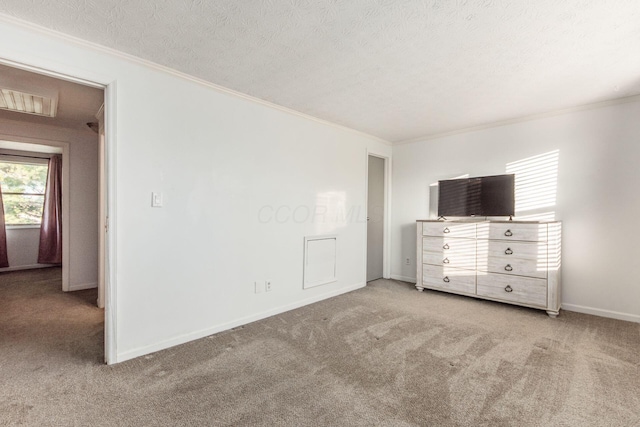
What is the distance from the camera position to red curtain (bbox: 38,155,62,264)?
18.6 ft

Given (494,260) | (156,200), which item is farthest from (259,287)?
(494,260)

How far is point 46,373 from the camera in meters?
2.03

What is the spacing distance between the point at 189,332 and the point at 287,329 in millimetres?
872

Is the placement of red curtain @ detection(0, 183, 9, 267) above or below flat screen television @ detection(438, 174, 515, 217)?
below

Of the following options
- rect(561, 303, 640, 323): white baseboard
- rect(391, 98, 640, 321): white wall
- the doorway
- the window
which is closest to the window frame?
the window

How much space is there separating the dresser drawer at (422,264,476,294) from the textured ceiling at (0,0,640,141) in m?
2.13

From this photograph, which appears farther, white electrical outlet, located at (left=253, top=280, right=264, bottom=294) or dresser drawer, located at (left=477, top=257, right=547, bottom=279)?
dresser drawer, located at (left=477, top=257, right=547, bottom=279)

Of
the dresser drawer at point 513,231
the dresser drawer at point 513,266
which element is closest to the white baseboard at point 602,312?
the dresser drawer at point 513,266

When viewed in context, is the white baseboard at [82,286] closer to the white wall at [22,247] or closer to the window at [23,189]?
the white wall at [22,247]

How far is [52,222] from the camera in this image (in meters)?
5.74

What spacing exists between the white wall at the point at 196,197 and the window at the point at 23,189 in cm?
530

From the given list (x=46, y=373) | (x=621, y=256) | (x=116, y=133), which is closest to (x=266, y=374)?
(x=46, y=373)

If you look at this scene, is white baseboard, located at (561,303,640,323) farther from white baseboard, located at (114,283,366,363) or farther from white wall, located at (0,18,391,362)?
white wall, located at (0,18,391,362)

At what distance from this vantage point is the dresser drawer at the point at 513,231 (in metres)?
3.28
